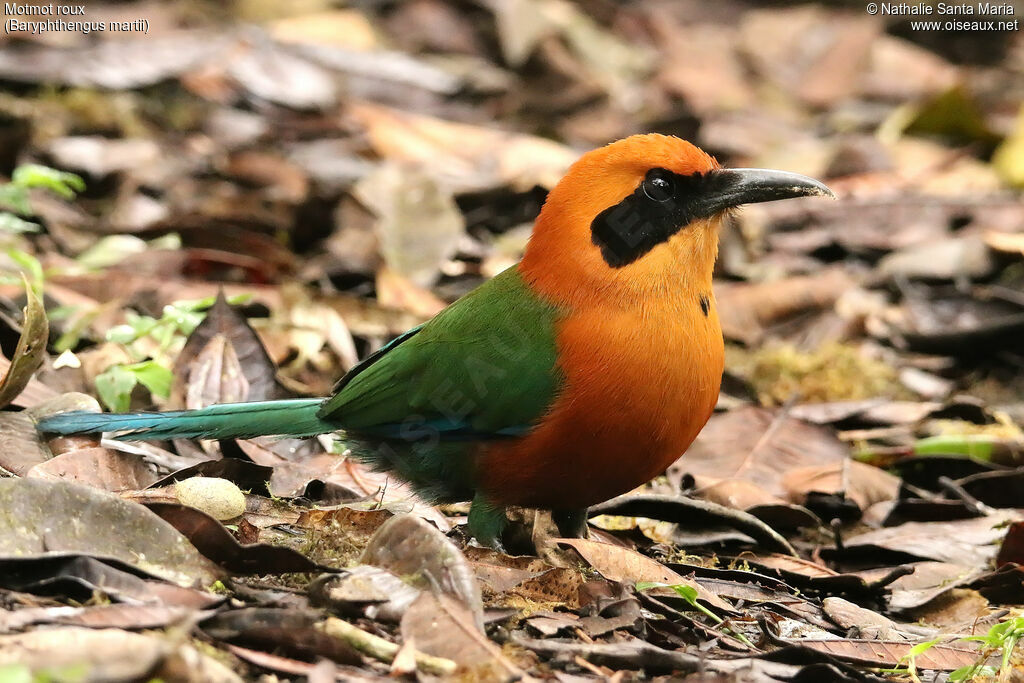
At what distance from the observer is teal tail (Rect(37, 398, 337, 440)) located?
4543 mm

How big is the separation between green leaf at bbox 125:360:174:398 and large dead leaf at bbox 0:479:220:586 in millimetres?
1605

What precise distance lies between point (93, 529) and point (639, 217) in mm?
2218

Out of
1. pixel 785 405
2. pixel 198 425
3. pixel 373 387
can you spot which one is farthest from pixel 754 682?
pixel 785 405

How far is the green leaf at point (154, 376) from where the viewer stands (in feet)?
16.6

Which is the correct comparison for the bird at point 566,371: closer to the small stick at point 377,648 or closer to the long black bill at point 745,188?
the long black bill at point 745,188

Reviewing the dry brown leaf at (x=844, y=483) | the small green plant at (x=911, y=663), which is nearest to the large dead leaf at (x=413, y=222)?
the dry brown leaf at (x=844, y=483)

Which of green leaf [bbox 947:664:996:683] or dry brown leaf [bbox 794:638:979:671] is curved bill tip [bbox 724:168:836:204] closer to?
dry brown leaf [bbox 794:638:979:671]

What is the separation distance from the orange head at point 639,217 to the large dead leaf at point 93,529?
1.70 meters

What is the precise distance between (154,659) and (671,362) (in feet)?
7.39

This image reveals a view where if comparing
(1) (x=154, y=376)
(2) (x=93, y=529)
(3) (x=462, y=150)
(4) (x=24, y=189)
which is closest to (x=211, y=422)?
(1) (x=154, y=376)

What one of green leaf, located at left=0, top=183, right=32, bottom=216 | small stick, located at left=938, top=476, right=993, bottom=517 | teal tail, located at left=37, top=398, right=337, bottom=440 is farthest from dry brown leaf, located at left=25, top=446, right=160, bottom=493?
small stick, located at left=938, top=476, right=993, bottom=517

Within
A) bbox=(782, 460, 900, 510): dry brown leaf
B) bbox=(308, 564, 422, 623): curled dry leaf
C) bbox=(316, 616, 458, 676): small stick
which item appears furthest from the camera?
bbox=(782, 460, 900, 510): dry brown leaf

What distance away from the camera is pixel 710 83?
40.7ft

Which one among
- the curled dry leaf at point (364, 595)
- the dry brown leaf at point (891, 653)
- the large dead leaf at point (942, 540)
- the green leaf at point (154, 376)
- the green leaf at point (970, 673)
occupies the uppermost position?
the green leaf at point (154, 376)
